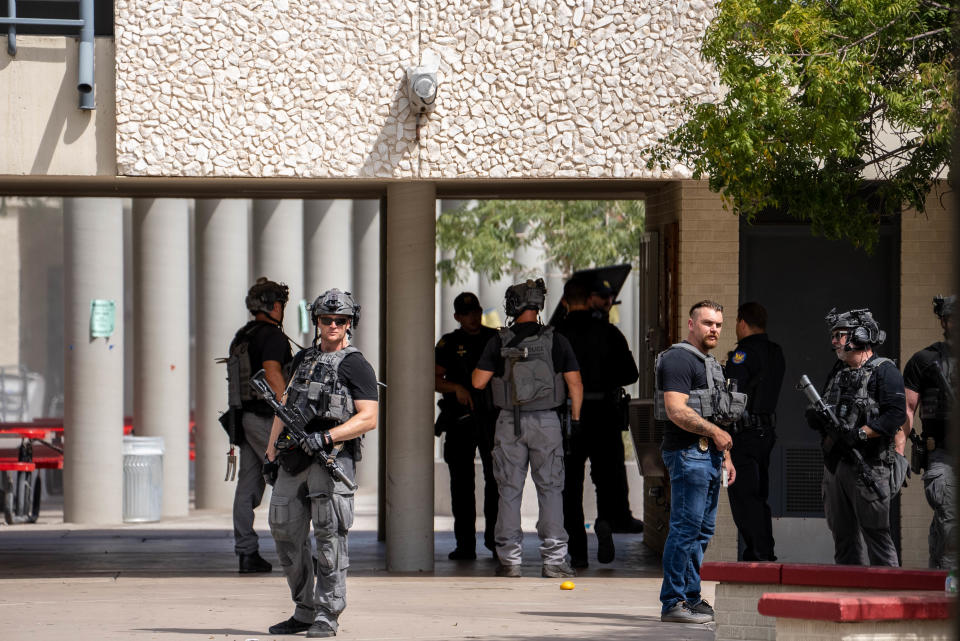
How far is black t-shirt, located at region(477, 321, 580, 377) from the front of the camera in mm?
10781

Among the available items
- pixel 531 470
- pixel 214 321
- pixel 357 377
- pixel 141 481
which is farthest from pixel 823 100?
pixel 214 321

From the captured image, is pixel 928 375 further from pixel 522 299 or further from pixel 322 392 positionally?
pixel 322 392

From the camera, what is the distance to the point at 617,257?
21.6 meters

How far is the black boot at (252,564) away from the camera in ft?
36.9

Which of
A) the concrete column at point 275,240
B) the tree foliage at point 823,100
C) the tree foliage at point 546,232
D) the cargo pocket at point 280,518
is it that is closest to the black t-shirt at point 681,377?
the tree foliage at point 823,100

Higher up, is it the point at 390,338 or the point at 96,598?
the point at 390,338

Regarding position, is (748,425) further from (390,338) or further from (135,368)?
(135,368)

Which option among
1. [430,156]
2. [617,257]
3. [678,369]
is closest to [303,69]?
[430,156]

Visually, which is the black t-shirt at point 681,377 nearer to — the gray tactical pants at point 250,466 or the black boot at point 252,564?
the gray tactical pants at point 250,466

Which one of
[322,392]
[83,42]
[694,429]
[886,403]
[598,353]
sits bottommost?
[694,429]

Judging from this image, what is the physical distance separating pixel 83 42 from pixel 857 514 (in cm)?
594

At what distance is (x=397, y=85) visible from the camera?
10.7m

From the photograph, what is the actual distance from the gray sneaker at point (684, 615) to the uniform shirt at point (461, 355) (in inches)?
122

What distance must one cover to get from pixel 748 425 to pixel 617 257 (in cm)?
1132
